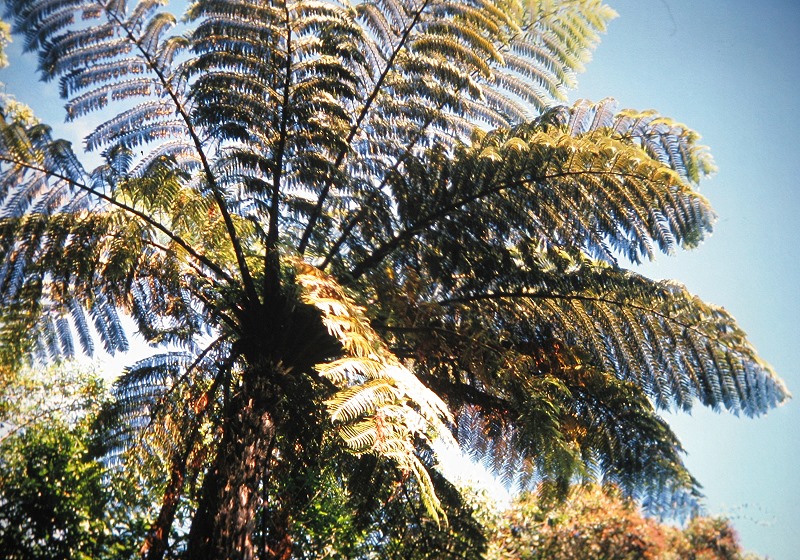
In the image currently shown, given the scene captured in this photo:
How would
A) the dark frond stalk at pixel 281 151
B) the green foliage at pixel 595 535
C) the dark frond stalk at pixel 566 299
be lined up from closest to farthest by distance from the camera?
the dark frond stalk at pixel 566 299
the dark frond stalk at pixel 281 151
the green foliage at pixel 595 535

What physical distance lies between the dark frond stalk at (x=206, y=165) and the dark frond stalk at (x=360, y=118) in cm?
35

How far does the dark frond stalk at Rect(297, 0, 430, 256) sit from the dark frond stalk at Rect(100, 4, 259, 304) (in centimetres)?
35

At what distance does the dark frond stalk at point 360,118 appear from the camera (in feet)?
9.73

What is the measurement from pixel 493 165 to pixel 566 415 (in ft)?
4.46

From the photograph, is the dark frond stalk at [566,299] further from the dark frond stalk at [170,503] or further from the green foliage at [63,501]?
the green foliage at [63,501]

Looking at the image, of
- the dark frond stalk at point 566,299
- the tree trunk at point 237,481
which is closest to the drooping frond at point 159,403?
the tree trunk at point 237,481

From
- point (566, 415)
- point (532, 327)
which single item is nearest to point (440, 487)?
point (566, 415)

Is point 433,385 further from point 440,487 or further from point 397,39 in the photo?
point 397,39

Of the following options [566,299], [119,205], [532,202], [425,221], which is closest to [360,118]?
[425,221]

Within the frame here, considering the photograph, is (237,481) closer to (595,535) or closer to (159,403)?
(159,403)

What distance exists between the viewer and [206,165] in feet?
9.29

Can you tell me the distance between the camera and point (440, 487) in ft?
10.3

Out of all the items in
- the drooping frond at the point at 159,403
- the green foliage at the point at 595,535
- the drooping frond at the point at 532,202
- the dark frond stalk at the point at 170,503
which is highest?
the drooping frond at the point at 532,202

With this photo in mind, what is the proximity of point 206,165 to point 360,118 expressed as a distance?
96 cm
